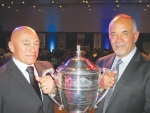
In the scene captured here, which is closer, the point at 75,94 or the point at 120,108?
the point at 75,94

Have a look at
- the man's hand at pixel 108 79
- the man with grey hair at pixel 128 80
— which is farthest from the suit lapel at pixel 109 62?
the man's hand at pixel 108 79

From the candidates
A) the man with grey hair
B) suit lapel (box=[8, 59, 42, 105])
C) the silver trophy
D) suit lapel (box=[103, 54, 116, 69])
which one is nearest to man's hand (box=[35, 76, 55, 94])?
the silver trophy

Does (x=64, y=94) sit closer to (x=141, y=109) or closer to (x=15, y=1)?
(x=141, y=109)

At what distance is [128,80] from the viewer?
150 centimetres

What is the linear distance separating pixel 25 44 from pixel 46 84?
44 cm

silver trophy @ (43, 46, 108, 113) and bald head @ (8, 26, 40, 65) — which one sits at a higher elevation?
bald head @ (8, 26, 40, 65)

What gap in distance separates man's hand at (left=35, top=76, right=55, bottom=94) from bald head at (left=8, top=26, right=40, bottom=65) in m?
0.35

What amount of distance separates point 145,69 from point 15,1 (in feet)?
39.0

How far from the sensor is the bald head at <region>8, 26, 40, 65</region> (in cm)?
148

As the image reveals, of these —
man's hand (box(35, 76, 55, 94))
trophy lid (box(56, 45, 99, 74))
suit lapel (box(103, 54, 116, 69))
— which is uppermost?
trophy lid (box(56, 45, 99, 74))

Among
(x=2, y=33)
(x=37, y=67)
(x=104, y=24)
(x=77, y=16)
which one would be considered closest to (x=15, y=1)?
(x=2, y=33)

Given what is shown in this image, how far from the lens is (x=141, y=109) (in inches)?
59.2

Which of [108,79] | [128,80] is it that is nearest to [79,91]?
[108,79]

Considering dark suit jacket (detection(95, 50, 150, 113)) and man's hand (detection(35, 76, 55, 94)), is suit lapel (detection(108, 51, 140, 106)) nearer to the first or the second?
dark suit jacket (detection(95, 50, 150, 113))
